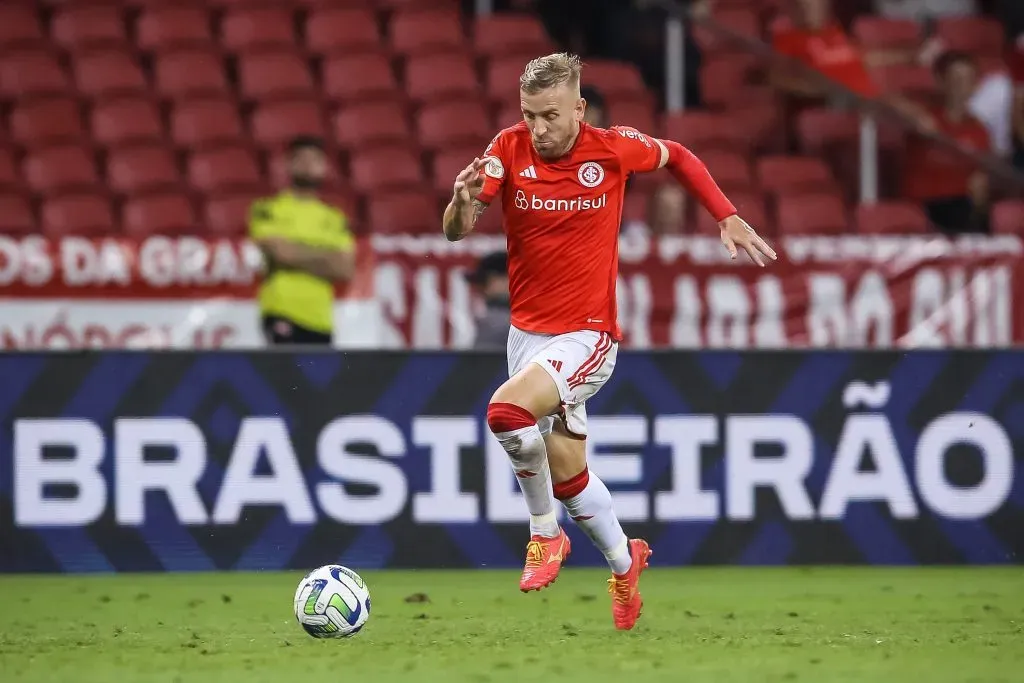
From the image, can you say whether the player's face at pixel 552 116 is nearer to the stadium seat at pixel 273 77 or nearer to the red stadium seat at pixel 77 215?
the red stadium seat at pixel 77 215

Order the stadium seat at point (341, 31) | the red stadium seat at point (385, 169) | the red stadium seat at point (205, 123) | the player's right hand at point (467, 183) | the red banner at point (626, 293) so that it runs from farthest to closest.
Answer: the stadium seat at point (341, 31) < the red stadium seat at point (205, 123) < the red stadium seat at point (385, 169) < the red banner at point (626, 293) < the player's right hand at point (467, 183)

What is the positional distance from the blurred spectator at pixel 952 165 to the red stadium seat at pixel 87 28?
20.3ft

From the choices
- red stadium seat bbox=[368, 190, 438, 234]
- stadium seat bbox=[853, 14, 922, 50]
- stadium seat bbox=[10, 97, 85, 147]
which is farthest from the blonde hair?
stadium seat bbox=[853, 14, 922, 50]

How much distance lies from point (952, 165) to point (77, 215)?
6.41m

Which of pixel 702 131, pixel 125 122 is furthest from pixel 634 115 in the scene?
pixel 125 122

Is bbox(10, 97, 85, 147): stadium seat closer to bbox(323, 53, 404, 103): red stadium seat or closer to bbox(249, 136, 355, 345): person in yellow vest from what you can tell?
bbox(323, 53, 404, 103): red stadium seat

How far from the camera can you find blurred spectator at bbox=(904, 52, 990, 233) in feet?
41.6

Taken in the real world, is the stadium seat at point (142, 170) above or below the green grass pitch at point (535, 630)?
above

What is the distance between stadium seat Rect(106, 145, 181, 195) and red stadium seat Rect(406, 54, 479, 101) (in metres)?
2.01

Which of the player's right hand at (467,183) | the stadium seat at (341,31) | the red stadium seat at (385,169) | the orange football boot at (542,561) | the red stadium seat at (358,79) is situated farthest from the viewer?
the stadium seat at (341,31)

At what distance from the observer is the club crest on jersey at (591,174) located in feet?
22.1

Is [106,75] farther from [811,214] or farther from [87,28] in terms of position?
[811,214]

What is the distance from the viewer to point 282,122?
1312cm

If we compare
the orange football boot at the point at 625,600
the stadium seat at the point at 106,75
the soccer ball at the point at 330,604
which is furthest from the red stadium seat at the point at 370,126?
the soccer ball at the point at 330,604
